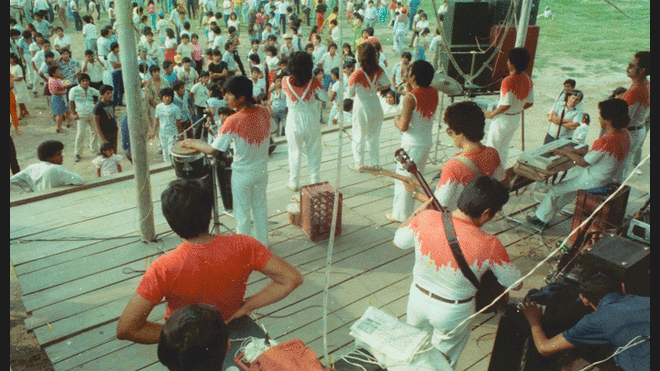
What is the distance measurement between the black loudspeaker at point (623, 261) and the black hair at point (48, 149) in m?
5.03

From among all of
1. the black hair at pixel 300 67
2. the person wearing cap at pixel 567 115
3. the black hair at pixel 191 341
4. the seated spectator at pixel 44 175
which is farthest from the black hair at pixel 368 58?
the black hair at pixel 191 341

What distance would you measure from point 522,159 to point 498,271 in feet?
8.11

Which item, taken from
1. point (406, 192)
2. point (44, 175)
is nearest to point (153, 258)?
point (44, 175)

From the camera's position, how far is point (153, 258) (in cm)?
442

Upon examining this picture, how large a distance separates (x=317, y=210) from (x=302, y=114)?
126 centimetres

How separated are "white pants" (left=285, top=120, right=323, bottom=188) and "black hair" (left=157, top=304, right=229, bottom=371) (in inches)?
156

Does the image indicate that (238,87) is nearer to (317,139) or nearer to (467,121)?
(467,121)

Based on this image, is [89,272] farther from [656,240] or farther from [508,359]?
[656,240]

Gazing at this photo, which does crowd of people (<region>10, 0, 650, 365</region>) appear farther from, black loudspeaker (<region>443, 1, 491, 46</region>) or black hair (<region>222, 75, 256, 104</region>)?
black loudspeaker (<region>443, 1, 491, 46</region>)

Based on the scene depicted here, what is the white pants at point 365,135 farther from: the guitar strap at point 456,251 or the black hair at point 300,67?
the guitar strap at point 456,251

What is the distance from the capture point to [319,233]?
478 cm

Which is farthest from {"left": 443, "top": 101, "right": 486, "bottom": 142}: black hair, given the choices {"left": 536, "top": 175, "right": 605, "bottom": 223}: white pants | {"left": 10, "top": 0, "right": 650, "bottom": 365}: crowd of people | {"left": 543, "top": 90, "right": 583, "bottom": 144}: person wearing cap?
{"left": 543, "top": 90, "right": 583, "bottom": 144}: person wearing cap

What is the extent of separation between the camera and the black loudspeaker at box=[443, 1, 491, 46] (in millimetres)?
9734

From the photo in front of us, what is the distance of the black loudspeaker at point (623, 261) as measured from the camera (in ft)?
9.11
